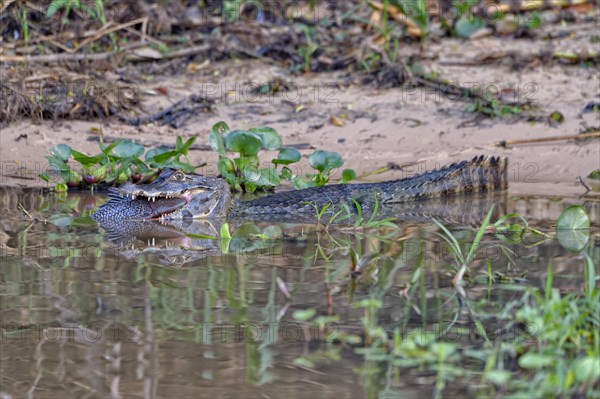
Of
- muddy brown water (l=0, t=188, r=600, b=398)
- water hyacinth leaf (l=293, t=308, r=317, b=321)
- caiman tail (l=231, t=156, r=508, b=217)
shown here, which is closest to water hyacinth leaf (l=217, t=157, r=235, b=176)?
caiman tail (l=231, t=156, r=508, b=217)

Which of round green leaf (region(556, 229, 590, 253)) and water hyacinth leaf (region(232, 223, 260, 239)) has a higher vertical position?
water hyacinth leaf (region(232, 223, 260, 239))

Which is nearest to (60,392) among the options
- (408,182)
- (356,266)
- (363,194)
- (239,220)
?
(356,266)

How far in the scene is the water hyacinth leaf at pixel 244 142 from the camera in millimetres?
6344

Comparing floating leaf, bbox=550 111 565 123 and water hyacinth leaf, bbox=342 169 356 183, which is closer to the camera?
water hyacinth leaf, bbox=342 169 356 183

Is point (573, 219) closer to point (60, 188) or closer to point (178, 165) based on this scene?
point (178, 165)

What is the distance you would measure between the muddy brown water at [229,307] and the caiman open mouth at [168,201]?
0.58m

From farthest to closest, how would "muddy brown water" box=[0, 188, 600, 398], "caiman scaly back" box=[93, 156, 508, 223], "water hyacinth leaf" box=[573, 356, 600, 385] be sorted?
"caiman scaly back" box=[93, 156, 508, 223], "muddy brown water" box=[0, 188, 600, 398], "water hyacinth leaf" box=[573, 356, 600, 385]

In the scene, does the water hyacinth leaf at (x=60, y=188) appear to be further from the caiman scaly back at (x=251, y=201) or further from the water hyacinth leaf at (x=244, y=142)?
the water hyacinth leaf at (x=244, y=142)

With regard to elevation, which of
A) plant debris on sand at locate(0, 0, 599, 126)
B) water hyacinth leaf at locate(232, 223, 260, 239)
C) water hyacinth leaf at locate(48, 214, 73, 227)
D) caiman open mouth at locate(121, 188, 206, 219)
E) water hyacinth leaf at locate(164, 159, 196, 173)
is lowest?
water hyacinth leaf at locate(232, 223, 260, 239)

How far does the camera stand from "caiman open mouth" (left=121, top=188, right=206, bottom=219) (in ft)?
19.4

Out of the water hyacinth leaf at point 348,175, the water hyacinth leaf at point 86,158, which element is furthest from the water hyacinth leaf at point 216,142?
the water hyacinth leaf at point 348,175

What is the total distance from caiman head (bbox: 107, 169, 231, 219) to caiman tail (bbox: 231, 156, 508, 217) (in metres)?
0.14

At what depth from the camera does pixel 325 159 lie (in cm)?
649

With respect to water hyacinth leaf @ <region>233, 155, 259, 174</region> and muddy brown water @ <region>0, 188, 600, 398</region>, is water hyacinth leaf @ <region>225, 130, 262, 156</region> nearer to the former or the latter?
water hyacinth leaf @ <region>233, 155, 259, 174</region>
